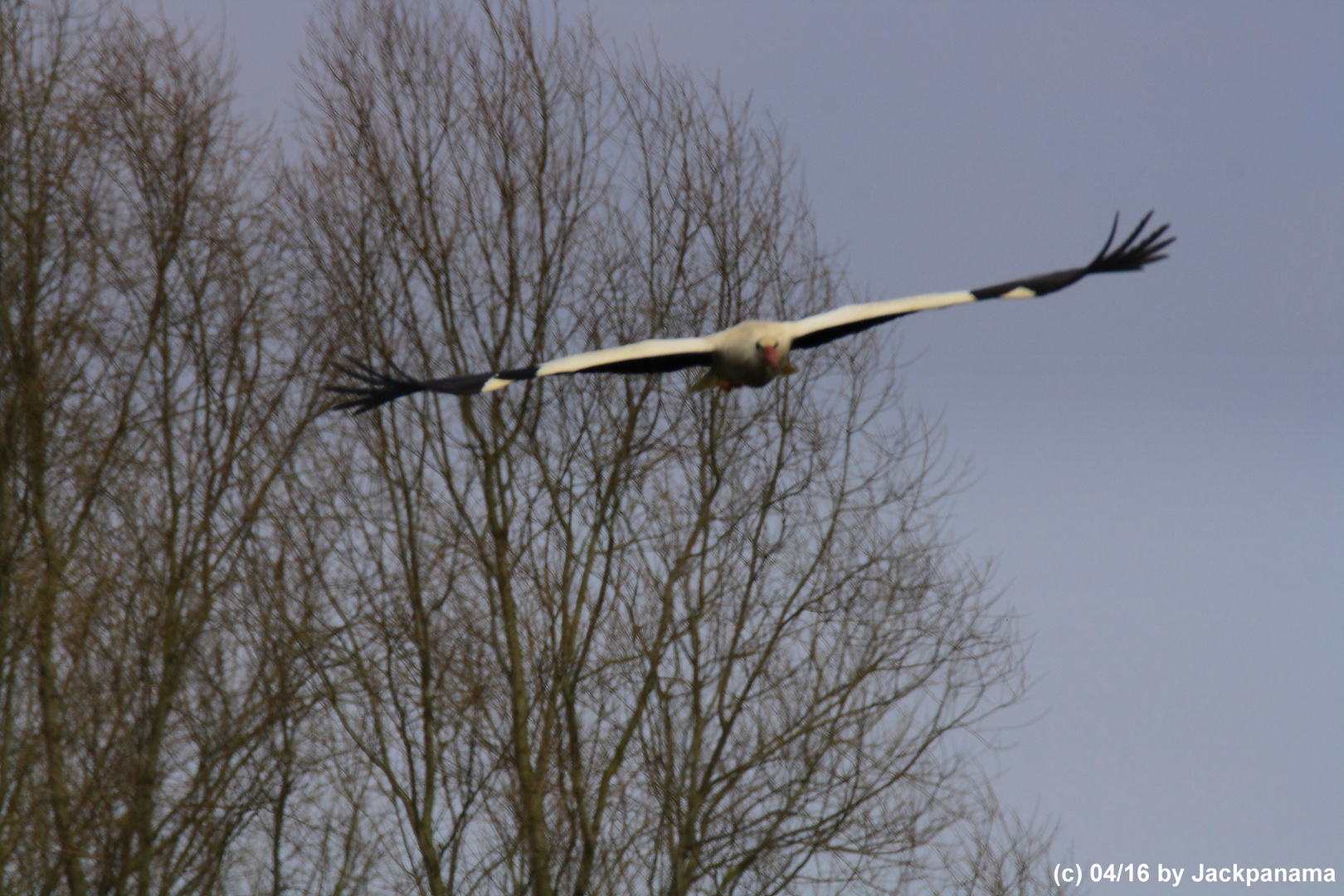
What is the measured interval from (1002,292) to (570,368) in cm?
298

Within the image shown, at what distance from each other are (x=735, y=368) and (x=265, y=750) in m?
5.67

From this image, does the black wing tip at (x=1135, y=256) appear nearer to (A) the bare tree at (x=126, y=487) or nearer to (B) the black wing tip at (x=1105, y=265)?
(B) the black wing tip at (x=1105, y=265)

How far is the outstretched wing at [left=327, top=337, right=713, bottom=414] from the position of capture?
971cm

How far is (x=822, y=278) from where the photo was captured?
13.6 m

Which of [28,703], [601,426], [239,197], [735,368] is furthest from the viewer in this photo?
[239,197]

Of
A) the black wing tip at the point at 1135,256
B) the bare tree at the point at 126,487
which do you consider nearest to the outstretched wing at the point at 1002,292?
the black wing tip at the point at 1135,256

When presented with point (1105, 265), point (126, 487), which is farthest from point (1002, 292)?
point (126, 487)

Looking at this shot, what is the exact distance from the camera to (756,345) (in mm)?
9531

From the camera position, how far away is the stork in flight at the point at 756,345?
955 centimetres

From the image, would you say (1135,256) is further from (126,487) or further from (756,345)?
(126,487)

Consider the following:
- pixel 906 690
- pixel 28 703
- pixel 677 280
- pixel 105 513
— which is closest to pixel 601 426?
pixel 677 280

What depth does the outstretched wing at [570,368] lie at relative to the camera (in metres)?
9.71

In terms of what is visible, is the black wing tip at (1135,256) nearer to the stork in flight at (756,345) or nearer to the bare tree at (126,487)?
the stork in flight at (756,345)

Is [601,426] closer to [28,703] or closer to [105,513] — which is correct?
[105,513]
